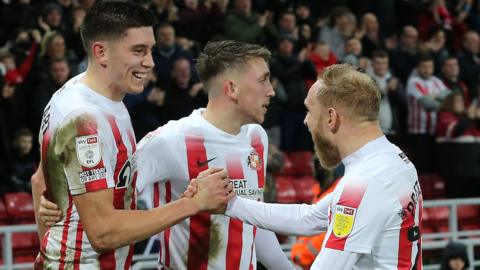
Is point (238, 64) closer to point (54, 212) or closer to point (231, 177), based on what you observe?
point (231, 177)

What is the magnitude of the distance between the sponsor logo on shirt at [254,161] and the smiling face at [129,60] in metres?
0.94

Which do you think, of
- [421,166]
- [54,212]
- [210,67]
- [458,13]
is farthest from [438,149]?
[54,212]

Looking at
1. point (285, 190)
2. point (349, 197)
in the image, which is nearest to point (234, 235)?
point (349, 197)

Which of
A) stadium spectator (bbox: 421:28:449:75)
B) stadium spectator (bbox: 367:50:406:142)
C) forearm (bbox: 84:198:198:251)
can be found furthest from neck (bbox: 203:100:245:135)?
stadium spectator (bbox: 421:28:449:75)

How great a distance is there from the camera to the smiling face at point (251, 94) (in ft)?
18.8

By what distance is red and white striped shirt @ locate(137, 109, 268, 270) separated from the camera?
18.4ft

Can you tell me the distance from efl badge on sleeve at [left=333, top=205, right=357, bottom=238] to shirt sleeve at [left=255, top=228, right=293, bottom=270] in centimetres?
153

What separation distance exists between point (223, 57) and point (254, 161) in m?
0.59

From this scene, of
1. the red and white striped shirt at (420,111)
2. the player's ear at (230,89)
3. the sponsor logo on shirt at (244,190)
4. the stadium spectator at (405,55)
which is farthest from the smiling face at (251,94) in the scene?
the stadium spectator at (405,55)

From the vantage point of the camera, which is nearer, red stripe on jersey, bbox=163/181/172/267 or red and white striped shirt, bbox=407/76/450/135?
red stripe on jersey, bbox=163/181/172/267

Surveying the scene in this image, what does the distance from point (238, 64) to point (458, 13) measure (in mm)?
12155

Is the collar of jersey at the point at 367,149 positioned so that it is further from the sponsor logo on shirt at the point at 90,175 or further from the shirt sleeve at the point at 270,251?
the shirt sleeve at the point at 270,251

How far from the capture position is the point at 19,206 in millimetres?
11039

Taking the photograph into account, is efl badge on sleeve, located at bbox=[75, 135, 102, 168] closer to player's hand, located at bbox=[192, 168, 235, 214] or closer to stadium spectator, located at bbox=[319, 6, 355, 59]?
player's hand, located at bbox=[192, 168, 235, 214]
